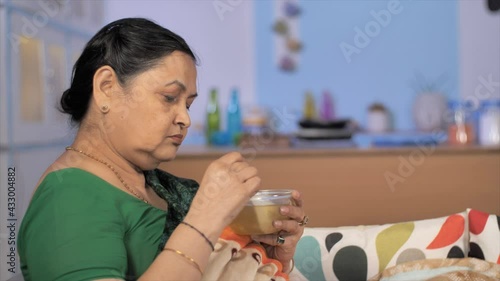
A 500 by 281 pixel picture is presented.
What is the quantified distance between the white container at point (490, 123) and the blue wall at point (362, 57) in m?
1.34

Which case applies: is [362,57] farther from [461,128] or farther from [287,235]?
[287,235]

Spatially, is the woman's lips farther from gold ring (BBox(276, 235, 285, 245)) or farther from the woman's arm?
gold ring (BBox(276, 235, 285, 245))

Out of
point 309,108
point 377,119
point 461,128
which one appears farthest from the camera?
point 309,108

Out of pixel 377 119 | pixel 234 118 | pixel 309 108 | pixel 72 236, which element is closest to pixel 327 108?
pixel 309 108

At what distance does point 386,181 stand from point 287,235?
1.49 meters

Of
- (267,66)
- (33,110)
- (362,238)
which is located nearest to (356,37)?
(267,66)

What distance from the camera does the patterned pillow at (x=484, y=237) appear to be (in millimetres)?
1766

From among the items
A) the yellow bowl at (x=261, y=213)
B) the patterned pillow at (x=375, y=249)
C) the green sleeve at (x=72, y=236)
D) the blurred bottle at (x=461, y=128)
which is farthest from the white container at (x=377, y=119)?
the green sleeve at (x=72, y=236)

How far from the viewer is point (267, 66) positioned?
4.75 m

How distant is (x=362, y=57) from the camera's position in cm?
464

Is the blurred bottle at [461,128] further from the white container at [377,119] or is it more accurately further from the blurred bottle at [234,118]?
the blurred bottle at [234,118]

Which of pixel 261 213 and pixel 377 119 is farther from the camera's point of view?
pixel 377 119

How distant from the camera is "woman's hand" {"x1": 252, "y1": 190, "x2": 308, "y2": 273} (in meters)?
1.27

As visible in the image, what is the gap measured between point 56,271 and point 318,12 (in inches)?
155
